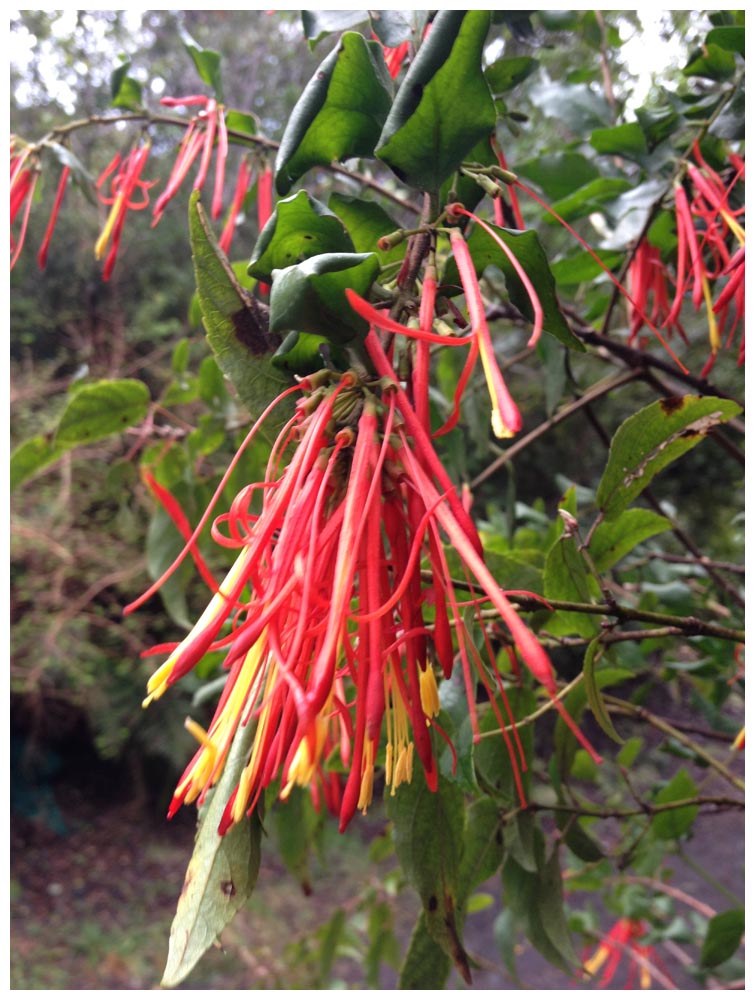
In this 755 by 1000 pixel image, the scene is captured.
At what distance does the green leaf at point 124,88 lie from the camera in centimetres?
56

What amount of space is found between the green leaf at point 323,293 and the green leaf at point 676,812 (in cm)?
52

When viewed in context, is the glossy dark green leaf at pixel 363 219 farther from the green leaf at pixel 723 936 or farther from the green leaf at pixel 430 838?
the green leaf at pixel 723 936

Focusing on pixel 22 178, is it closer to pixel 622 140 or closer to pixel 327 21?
pixel 327 21

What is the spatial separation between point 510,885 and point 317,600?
333mm

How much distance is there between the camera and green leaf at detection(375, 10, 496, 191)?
0.75ft

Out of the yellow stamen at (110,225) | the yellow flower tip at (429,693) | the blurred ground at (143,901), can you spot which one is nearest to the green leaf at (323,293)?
the yellow flower tip at (429,693)

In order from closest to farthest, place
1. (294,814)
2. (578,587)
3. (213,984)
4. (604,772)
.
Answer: (578,587) → (294,814) → (213,984) → (604,772)

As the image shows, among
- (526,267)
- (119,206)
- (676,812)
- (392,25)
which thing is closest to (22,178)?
(119,206)

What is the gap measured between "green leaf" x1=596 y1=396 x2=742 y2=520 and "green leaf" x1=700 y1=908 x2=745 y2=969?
1.54ft

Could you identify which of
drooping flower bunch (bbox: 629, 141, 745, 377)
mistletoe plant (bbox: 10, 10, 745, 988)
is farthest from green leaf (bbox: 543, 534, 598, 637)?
drooping flower bunch (bbox: 629, 141, 745, 377)

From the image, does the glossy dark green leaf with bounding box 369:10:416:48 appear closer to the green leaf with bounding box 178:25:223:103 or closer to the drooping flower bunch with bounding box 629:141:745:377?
the drooping flower bunch with bounding box 629:141:745:377

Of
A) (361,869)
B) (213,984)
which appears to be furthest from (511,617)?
(361,869)
